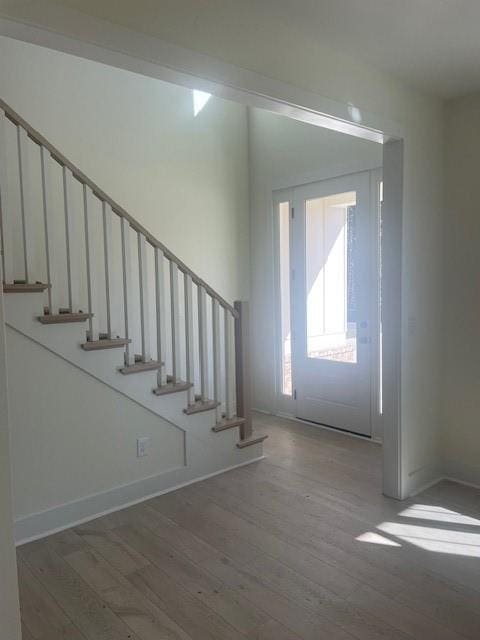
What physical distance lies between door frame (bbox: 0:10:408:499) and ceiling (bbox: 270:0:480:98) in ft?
0.90

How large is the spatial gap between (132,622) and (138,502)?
1124 mm

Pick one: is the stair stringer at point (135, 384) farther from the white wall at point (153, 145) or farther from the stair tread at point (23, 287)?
the white wall at point (153, 145)

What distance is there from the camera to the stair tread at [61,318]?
106 inches

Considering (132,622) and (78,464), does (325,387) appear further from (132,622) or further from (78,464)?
(132,622)

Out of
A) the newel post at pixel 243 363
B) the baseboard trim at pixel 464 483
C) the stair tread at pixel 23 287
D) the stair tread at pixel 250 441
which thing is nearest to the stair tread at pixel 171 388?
the newel post at pixel 243 363

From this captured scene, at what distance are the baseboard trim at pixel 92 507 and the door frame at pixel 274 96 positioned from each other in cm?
142

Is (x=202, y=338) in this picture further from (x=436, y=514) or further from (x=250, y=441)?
(x=436, y=514)

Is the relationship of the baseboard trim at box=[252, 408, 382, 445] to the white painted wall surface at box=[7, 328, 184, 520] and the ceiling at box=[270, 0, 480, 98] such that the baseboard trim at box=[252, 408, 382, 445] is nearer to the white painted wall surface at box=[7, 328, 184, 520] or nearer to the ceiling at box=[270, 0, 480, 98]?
the white painted wall surface at box=[7, 328, 184, 520]

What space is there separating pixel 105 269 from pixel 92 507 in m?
1.44

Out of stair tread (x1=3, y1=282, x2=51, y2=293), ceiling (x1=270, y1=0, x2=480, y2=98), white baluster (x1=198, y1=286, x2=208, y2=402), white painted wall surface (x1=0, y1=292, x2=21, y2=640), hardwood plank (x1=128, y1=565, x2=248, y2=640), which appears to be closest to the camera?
white painted wall surface (x1=0, y1=292, x2=21, y2=640)

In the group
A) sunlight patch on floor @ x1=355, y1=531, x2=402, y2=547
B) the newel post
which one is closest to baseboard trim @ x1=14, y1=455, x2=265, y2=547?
the newel post

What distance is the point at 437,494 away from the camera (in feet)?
10.5

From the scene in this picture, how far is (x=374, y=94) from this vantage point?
9.23ft

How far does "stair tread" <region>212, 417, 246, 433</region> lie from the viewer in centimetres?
357
